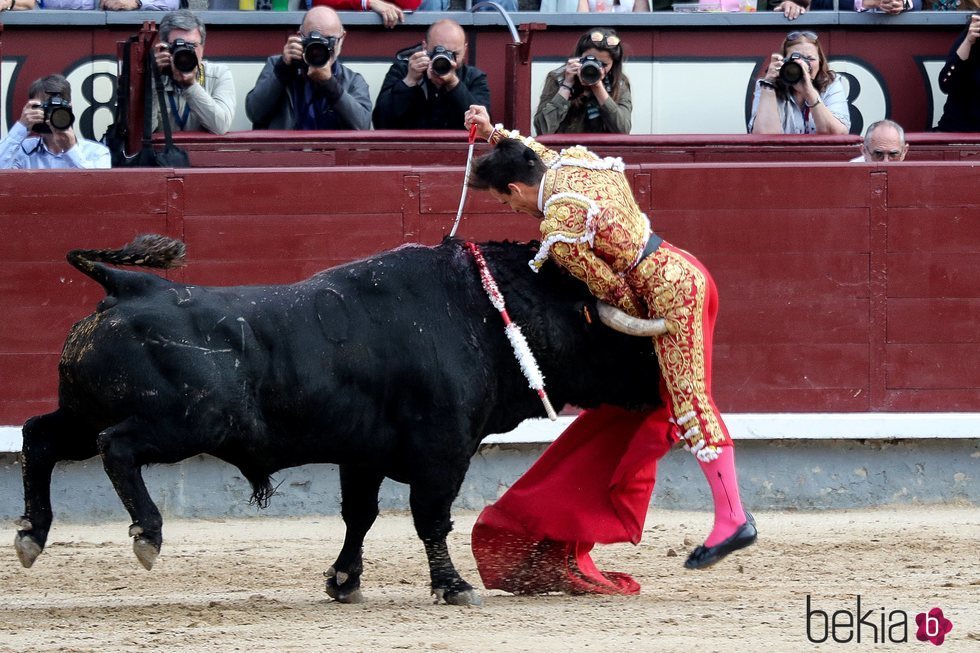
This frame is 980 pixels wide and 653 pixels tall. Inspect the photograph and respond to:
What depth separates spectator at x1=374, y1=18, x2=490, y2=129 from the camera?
7457 millimetres

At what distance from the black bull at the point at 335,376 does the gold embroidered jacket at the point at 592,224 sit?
20cm

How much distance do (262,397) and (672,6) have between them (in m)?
4.61

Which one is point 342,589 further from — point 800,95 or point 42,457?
point 800,95

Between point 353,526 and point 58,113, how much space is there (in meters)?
2.75

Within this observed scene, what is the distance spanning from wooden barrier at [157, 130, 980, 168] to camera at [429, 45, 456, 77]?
11.2 inches

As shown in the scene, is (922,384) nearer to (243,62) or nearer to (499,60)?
(499,60)

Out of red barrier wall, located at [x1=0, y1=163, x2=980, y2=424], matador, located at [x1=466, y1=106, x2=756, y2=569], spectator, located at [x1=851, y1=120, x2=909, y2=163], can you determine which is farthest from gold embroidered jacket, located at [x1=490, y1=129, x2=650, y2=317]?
spectator, located at [x1=851, y1=120, x2=909, y2=163]

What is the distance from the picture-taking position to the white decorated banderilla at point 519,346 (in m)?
4.96

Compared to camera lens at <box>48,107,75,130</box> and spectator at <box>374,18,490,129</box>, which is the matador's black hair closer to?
spectator at <box>374,18,490,129</box>

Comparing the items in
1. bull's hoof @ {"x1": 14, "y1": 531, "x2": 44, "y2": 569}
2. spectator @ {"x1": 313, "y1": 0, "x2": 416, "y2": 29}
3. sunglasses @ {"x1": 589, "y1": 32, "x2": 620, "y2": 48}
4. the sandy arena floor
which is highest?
spectator @ {"x1": 313, "y1": 0, "x2": 416, "y2": 29}

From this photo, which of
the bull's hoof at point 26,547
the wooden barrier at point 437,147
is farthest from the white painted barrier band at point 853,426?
the bull's hoof at point 26,547

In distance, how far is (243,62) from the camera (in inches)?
317

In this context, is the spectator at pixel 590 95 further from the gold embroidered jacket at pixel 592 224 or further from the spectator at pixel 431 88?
the gold embroidered jacket at pixel 592 224

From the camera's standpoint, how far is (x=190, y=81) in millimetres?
7164
